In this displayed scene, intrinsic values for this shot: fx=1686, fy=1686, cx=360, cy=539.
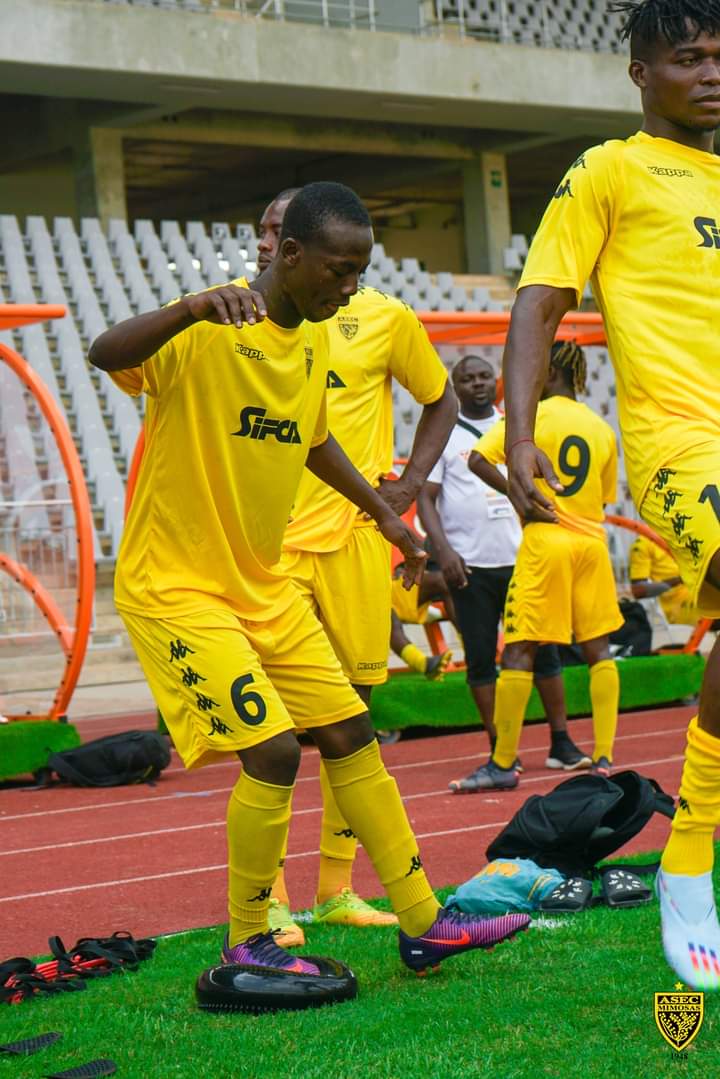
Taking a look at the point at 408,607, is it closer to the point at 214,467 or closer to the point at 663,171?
the point at 214,467

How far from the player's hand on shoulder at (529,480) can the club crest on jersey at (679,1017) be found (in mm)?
1070

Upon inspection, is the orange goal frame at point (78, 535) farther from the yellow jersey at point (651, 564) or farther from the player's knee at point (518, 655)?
the yellow jersey at point (651, 564)

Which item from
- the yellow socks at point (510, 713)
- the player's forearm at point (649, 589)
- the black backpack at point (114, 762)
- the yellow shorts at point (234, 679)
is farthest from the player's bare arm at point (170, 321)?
the player's forearm at point (649, 589)

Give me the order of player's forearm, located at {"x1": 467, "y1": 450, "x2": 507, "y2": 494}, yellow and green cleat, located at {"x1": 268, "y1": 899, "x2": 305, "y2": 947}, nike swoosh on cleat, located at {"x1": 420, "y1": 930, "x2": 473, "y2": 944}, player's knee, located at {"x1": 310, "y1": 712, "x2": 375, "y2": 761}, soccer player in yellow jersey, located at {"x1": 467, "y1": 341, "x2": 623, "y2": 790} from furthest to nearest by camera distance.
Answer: player's forearm, located at {"x1": 467, "y1": 450, "x2": 507, "y2": 494}, soccer player in yellow jersey, located at {"x1": 467, "y1": 341, "x2": 623, "y2": 790}, yellow and green cleat, located at {"x1": 268, "y1": 899, "x2": 305, "y2": 947}, player's knee, located at {"x1": 310, "y1": 712, "x2": 375, "y2": 761}, nike swoosh on cleat, located at {"x1": 420, "y1": 930, "x2": 473, "y2": 944}

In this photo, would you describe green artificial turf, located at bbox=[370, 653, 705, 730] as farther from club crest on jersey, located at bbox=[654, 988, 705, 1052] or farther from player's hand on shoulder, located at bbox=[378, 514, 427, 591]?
club crest on jersey, located at bbox=[654, 988, 705, 1052]

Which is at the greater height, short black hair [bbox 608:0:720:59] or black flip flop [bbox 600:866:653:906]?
short black hair [bbox 608:0:720:59]

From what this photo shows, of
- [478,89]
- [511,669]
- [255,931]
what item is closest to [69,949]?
[255,931]

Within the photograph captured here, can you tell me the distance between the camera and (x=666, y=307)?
13.0ft

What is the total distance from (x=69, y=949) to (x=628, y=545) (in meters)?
12.4

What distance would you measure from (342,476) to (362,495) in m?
0.09

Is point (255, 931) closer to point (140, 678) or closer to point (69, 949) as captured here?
point (69, 949)

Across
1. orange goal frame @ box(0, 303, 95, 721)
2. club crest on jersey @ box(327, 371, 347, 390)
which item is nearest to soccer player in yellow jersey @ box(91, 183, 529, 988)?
club crest on jersey @ box(327, 371, 347, 390)

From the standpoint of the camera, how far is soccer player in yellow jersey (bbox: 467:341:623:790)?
27.6 ft

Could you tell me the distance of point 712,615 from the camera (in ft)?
12.6
